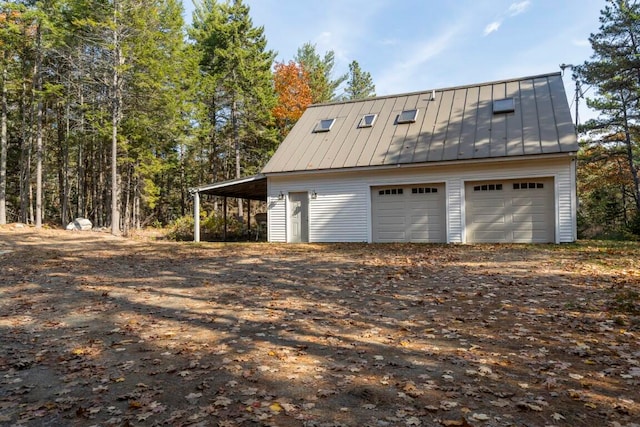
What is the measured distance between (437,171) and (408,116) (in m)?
3.03

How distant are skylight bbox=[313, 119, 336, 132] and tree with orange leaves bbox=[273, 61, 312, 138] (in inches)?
436

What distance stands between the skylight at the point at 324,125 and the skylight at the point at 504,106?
617 centimetres

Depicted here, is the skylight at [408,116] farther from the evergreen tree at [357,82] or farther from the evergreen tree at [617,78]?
the evergreen tree at [357,82]

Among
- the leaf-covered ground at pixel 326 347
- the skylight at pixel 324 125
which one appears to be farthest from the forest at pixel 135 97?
the leaf-covered ground at pixel 326 347

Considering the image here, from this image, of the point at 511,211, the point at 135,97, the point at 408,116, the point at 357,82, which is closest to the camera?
the point at 511,211

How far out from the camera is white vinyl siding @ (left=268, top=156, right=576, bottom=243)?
11594 mm

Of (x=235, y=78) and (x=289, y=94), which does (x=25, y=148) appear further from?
(x=289, y=94)

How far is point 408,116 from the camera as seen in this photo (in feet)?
48.5

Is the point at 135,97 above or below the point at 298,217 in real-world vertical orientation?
above

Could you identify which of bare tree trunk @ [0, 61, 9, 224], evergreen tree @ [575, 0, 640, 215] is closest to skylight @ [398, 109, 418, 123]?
evergreen tree @ [575, 0, 640, 215]

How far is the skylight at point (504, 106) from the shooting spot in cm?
1329

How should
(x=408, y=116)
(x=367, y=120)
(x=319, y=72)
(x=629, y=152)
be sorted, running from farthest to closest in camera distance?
(x=319, y=72), (x=629, y=152), (x=367, y=120), (x=408, y=116)

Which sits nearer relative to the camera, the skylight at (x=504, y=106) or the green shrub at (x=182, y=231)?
the skylight at (x=504, y=106)

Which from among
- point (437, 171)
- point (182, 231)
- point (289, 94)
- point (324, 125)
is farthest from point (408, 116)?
point (289, 94)
